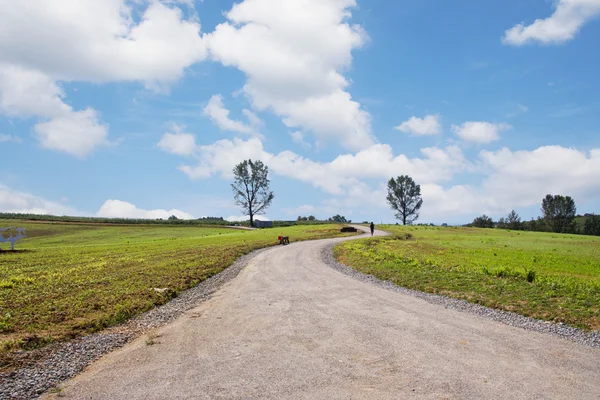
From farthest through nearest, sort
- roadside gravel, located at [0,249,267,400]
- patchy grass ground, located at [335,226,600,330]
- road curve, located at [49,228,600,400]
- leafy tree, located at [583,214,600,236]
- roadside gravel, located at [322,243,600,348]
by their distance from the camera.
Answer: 1. leafy tree, located at [583,214,600,236]
2. patchy grass ground, located at [335,226,600,330]
3. roadside gravel, located at [322,243,600,348]
4. roadside gravel, located at [0,249,267,400]
5. road curve, located at [49,228,600,400]

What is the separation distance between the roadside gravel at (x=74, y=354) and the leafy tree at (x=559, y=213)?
141 meters

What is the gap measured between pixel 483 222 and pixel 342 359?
479 feet

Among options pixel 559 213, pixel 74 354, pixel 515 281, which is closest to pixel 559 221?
pixel 559 213

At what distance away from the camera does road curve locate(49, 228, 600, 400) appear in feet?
31.5

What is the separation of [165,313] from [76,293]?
6804 millimetres

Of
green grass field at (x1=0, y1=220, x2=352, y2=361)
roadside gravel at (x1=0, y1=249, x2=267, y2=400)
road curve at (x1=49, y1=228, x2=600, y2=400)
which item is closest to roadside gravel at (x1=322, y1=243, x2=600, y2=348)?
road curve at (x1=49, y1=228, x2=600, y2=400)

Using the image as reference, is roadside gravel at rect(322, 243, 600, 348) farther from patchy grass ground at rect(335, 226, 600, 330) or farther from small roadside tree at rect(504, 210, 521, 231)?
small roadside tree at rect(504, 210, 521, 231)

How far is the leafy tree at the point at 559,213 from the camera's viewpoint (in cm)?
12850

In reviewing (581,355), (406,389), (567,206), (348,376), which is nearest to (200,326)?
(348,376)

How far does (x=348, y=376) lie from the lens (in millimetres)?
10312

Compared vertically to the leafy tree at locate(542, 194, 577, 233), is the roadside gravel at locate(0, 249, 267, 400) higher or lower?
lower

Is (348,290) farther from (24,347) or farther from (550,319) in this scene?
(24,347)

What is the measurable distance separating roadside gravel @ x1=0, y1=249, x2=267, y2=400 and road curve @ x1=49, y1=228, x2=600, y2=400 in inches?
22.2

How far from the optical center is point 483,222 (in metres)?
142
